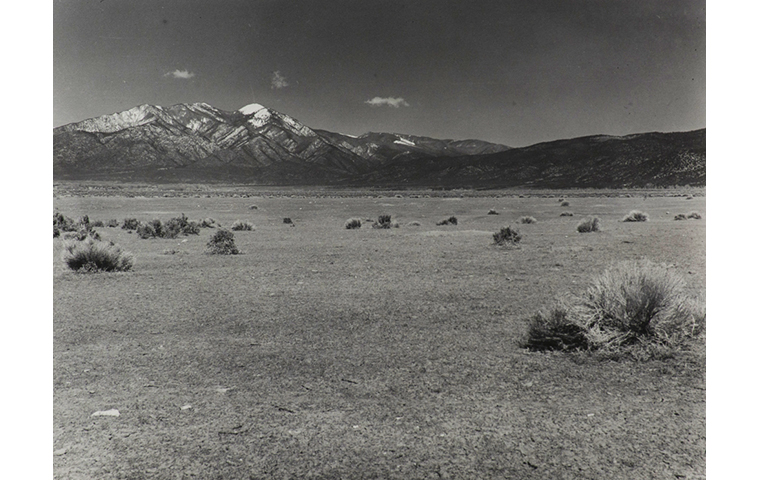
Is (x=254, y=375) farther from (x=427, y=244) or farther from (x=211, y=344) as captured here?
(x=427, y=244)

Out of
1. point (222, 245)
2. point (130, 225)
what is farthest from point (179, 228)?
point (222, 245)

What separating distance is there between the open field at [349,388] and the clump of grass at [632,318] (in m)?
0.29

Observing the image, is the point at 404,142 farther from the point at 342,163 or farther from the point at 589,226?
the point at 589,226

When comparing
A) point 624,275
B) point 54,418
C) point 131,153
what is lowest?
point 54,418

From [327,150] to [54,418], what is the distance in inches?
3940

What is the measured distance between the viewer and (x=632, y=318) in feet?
18.0

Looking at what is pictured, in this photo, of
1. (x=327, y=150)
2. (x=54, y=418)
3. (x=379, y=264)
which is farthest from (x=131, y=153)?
(x=54, y=418)

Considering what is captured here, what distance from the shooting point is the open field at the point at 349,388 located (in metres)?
3.36

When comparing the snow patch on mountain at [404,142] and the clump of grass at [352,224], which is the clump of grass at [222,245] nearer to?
the clump of grass at [352,224]

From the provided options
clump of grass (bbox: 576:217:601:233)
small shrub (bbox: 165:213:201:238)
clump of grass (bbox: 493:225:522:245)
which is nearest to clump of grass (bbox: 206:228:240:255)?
small shrub (bbox: 165:213:201:238)

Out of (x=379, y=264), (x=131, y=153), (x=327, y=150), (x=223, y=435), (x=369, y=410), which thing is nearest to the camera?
(x=223, y=435)

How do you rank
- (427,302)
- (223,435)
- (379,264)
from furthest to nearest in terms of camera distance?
(379,264) → (427,302) → (223,435)

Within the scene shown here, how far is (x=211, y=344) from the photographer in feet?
19.4

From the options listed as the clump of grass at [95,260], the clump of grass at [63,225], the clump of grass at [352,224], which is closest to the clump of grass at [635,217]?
the clump of grass at [352,224]
